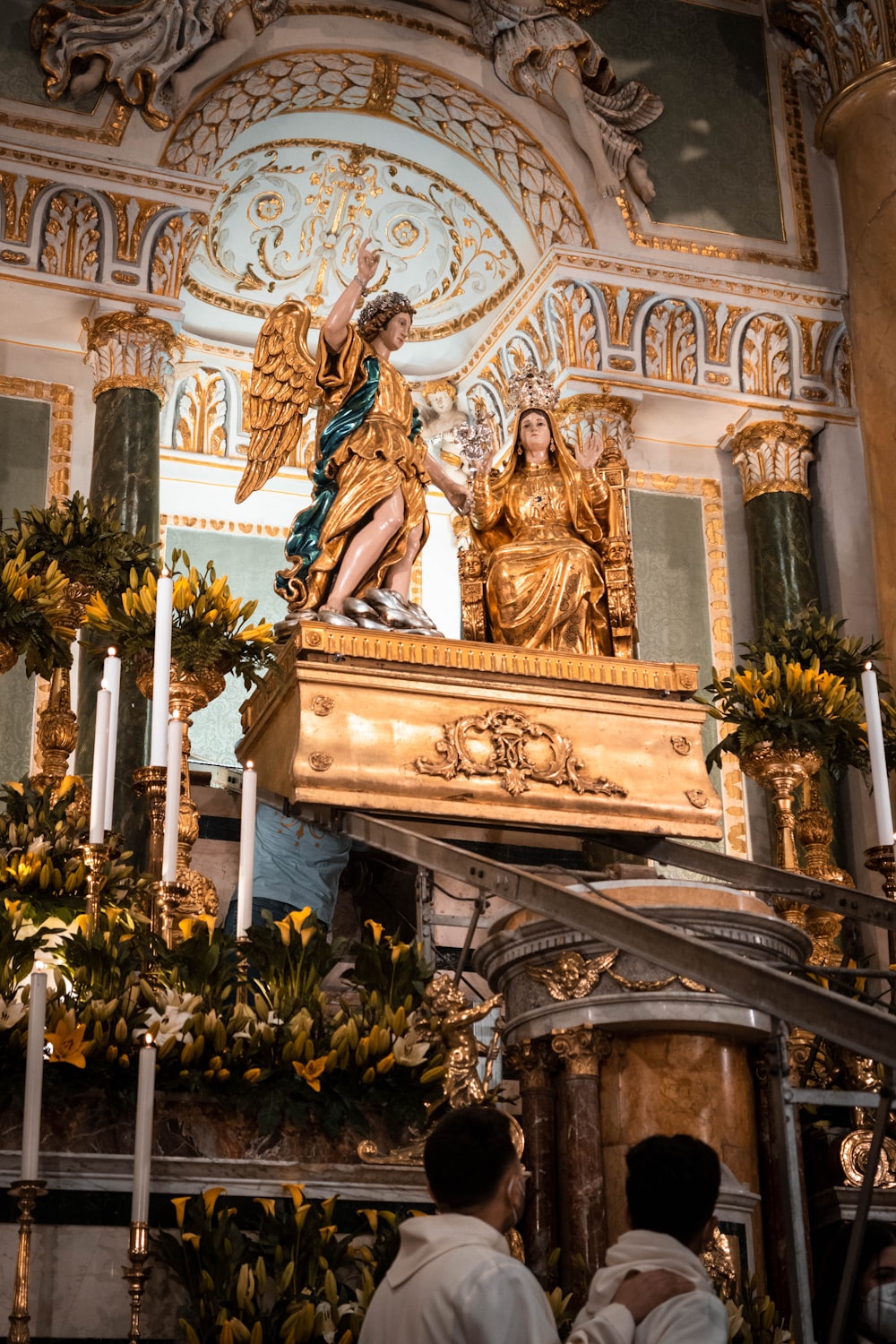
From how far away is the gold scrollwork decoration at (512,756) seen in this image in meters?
7.66

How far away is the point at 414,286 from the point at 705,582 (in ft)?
10.0

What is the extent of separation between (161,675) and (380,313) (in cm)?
395

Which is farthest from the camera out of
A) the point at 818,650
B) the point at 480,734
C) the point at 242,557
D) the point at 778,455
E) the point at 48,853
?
the point at 242,557

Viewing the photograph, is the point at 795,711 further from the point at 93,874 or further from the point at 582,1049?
the point at 93,874

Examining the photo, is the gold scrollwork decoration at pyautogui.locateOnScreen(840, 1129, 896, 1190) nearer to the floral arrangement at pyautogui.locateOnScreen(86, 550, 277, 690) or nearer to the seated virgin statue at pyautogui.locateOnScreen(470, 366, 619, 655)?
the floral arrangement at pyautogui.locateOnScreen(86, 550, 277, 690)

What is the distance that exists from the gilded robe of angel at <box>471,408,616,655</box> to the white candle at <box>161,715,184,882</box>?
337cm

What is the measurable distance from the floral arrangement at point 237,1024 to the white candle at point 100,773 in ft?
0.88

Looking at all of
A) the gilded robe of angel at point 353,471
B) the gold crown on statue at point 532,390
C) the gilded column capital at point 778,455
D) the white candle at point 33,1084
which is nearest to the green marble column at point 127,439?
the gilded robe of angel at point 353,471

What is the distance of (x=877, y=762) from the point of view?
7.16 meters

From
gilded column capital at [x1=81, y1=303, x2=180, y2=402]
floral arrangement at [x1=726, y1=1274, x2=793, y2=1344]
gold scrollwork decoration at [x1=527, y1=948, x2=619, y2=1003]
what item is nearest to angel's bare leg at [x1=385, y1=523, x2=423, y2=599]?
gilded column capital at [x1=81, y1=303, x2=180, y2=402]

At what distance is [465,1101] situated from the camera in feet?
15.1

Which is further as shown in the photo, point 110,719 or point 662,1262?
point 110,719

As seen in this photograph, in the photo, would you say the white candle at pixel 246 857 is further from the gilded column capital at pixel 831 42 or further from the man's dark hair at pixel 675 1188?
the gilded column capital at pixel 831 42

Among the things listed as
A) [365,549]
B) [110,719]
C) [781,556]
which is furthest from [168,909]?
[781,556]
